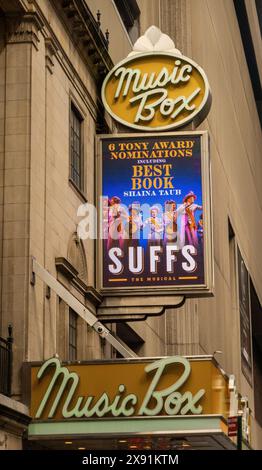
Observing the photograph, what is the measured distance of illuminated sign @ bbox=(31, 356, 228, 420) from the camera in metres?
23.2

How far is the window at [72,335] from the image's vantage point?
2717cm

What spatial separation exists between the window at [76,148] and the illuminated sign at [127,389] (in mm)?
6087

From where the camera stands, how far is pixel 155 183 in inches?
1096

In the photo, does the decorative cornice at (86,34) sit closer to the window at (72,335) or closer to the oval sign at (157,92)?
the oval sign at (157,92)

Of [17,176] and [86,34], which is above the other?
[86,34]

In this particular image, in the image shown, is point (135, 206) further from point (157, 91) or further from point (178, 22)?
point (178, 22)

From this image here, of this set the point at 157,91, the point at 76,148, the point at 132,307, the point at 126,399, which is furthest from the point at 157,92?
the point at 126,399

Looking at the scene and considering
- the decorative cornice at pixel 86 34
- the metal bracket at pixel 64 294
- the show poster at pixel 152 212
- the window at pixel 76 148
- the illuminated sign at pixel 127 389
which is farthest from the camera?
the window at pixel 76 148

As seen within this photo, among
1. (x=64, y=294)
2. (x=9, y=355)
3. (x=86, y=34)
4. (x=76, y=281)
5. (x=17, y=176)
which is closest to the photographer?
(x=9, y=355)

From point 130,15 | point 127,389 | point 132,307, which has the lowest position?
point 127,389

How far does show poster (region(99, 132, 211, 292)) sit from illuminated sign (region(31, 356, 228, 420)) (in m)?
3.85

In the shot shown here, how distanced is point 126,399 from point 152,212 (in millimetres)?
5726

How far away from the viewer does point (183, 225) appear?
27406mm

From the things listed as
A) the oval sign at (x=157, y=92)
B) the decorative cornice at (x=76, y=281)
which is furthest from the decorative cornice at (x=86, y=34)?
the decorative cornice at (x=76, y=281)
